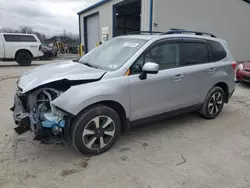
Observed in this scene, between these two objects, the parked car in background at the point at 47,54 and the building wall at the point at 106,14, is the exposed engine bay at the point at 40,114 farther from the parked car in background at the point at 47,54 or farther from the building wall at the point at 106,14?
the parked car in background at the point at 47,54

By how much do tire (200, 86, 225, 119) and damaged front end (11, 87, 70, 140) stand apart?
287 cm

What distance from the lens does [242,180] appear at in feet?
8.52

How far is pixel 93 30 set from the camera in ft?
56.6

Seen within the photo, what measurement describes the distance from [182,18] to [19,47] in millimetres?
9537

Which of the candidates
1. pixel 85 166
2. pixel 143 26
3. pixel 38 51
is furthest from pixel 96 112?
pixel 38 51

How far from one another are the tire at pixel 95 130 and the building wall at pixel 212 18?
8.33 metres

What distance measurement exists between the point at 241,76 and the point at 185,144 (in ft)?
18.6

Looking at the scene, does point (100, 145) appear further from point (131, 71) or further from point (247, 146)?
point (247, 146)

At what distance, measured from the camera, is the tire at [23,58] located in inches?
507

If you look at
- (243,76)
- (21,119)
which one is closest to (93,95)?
(21,119)

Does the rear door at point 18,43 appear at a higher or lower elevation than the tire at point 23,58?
higher

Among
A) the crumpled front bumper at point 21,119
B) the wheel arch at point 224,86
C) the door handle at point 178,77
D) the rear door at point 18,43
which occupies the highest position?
the rear door at point 18,43

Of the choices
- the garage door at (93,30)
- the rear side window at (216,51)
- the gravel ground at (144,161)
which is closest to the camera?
the gravel ground at (144,161)

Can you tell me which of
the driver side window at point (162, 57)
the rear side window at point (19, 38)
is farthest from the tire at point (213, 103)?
the rear side window at point (19, 38)
